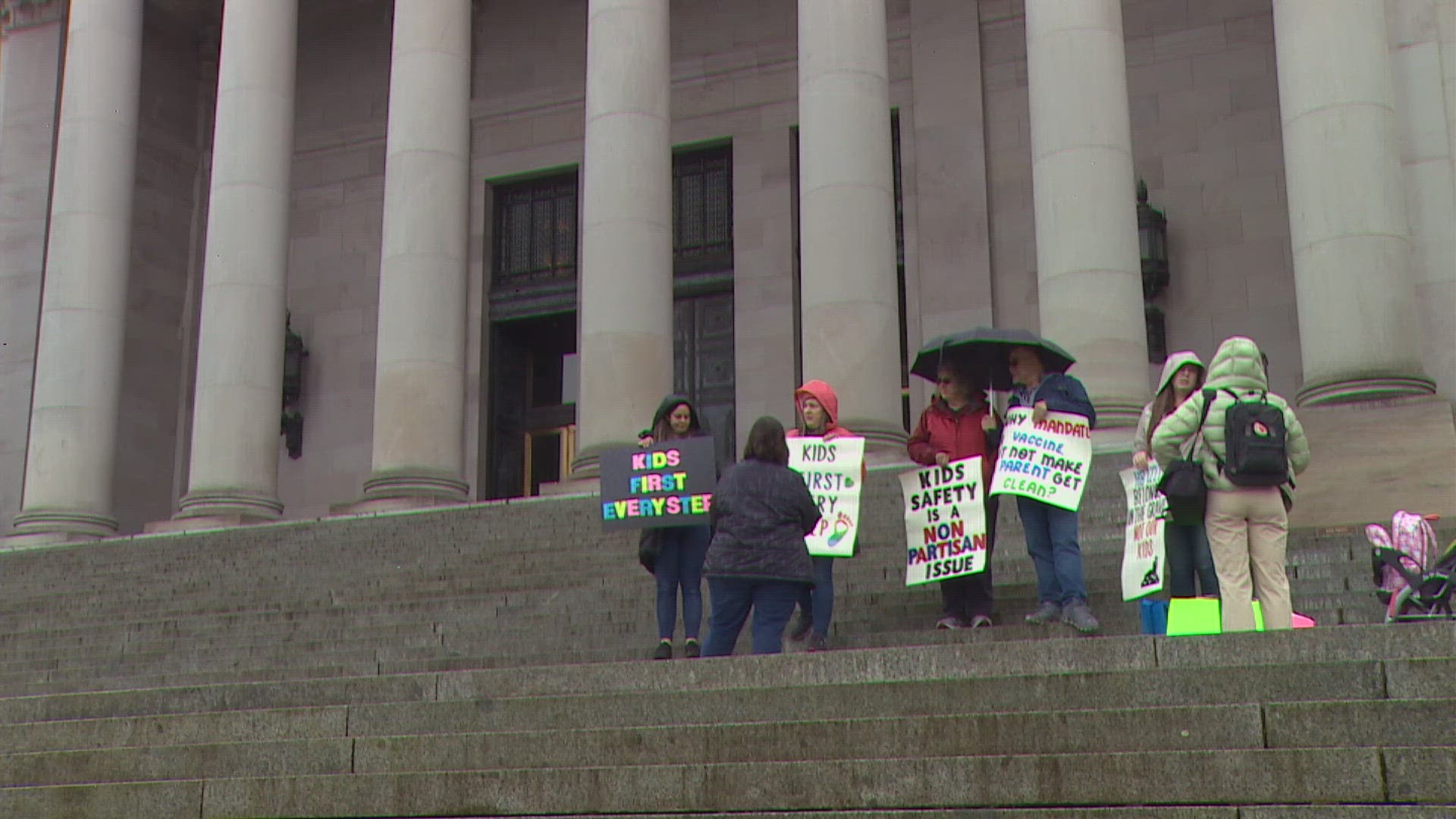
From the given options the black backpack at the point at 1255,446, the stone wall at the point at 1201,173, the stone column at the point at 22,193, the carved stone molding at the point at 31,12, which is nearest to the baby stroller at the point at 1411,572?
the black backpack at the point at 1255,446

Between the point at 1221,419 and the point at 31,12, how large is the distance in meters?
26.4

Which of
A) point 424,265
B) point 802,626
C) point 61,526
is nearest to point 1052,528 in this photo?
point 802,626

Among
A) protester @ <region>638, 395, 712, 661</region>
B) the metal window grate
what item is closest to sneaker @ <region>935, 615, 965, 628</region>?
protester @ <region>638, 395, 712, 661</region>

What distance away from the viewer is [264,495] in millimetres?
24109

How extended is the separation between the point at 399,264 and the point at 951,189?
30.9ft

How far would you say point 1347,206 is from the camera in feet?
62.9

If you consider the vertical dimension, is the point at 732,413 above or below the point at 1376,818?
above

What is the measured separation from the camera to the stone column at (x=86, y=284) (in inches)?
1014

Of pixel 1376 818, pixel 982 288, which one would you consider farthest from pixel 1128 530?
pixel 982 288

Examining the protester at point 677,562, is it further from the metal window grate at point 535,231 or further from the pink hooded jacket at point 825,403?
the metal window grate at point 535,231

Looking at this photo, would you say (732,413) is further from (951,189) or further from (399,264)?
(399,264)

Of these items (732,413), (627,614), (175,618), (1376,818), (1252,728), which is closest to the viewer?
(1376,818)

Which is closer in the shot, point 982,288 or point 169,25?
point 982,288

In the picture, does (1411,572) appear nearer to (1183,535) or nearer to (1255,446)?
(1183,535)
